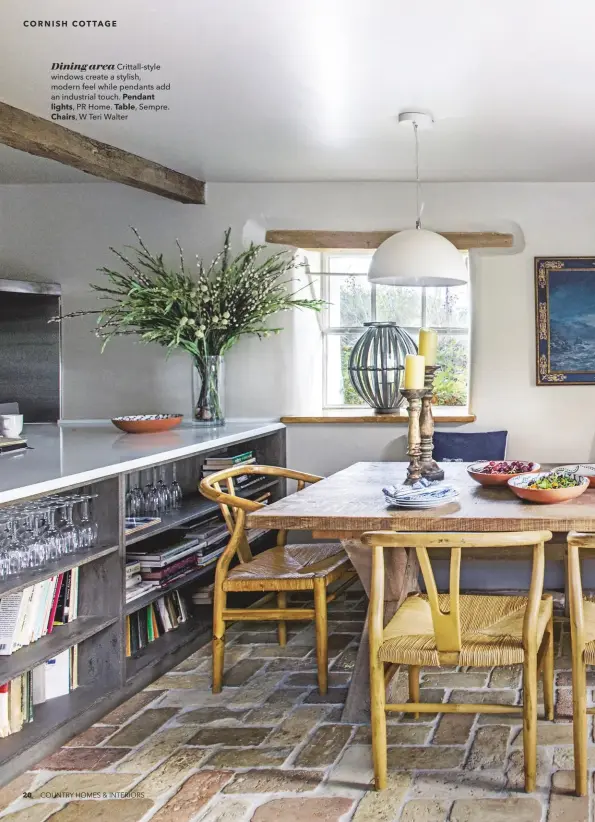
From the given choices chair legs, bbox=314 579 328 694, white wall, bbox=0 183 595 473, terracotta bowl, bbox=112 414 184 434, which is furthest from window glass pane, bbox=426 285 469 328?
chair legs, bbox=314 579 328 694

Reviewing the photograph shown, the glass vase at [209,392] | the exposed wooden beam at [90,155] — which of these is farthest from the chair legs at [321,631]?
the exposed wooden beam at [90,155]

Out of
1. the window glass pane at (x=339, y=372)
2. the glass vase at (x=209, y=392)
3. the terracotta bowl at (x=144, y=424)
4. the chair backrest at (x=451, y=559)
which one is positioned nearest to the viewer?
the chair backrest at (x=451, y=559)

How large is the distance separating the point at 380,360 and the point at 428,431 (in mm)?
1786

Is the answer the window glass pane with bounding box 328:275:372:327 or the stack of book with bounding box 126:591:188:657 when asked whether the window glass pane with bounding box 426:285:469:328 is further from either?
the stack of book with bounding box 126:591:188:657

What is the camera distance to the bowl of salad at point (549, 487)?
2.88 metres

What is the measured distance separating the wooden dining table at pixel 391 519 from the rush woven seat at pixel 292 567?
0.96 feet

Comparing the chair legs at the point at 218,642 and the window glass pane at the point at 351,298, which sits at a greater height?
the window glass pane at the point at 351,298

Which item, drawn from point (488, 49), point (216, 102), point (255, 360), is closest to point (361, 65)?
point (488, 49)

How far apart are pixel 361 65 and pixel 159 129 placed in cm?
120

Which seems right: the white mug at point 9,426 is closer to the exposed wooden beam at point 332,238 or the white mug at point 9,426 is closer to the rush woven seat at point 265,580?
the rush woven seat at point 265,580

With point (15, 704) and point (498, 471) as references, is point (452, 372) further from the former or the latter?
point (15, 704)

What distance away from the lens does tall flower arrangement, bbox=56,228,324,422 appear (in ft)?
15.1

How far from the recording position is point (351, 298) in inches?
216

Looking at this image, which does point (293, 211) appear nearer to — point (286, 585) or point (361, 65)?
point (361, 65)
